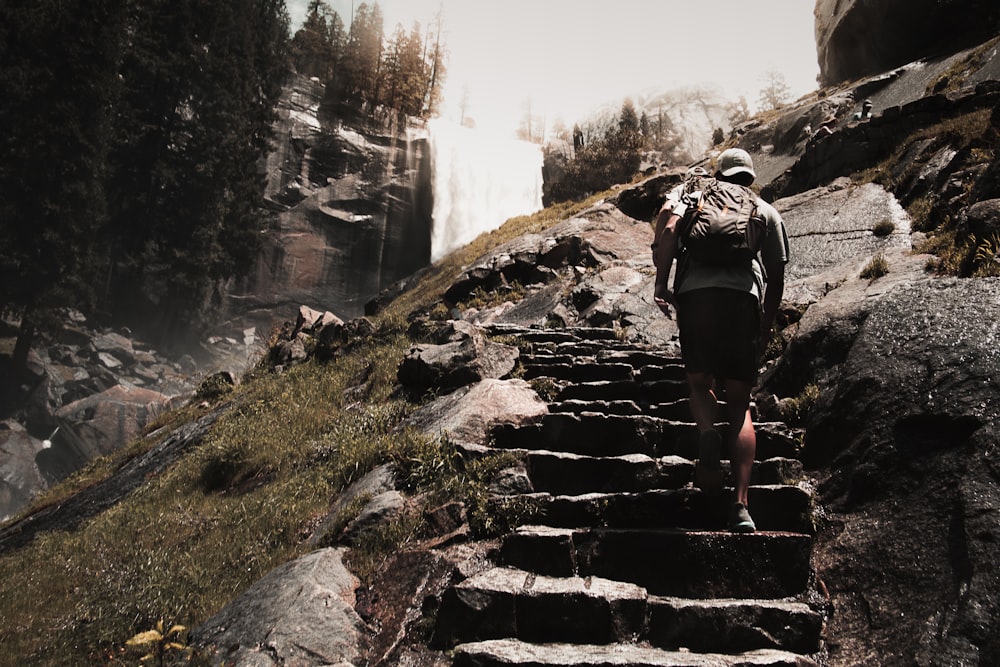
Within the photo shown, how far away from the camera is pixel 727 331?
393 centimetres

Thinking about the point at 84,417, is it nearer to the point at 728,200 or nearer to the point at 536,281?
the point at 536,281

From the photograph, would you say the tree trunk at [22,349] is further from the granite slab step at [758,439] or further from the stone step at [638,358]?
the granite slab step at [758,439]

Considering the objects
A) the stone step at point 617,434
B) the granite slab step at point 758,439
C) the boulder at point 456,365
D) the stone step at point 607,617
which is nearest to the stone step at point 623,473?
the granite slab step at point 758,439

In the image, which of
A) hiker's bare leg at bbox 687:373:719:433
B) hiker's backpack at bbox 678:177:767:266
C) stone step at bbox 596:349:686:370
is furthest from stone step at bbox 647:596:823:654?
stone step at bbox 596:349:686:370

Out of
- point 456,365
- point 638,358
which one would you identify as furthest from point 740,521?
point 456,365

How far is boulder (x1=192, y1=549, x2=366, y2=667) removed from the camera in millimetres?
3816

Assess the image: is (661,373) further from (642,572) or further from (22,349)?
(22,349)

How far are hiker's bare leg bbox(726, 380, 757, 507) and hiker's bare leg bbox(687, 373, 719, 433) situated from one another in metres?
0.10

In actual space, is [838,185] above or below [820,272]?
above

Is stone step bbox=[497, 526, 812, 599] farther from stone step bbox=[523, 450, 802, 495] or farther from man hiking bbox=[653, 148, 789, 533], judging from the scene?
stone step bbox=[523, 450, 802, 495]

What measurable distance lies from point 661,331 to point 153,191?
99.4 feet

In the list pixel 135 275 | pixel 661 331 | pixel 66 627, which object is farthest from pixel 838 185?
pixel 135 275

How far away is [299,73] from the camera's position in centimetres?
4156

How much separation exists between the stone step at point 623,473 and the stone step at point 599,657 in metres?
1.54
